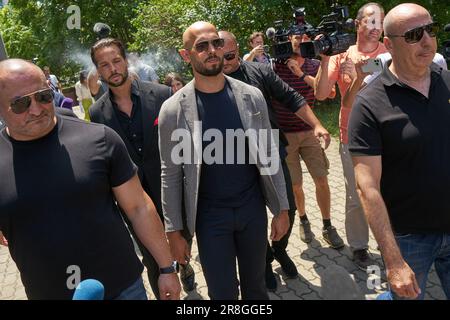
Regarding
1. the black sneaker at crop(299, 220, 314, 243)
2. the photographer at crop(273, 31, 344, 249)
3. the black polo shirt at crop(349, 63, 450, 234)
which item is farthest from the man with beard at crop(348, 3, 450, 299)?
the black sneaker at crop(299, 220, 314, 243)

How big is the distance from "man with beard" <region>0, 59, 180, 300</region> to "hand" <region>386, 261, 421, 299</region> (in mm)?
1396

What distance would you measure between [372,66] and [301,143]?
51.8 inches

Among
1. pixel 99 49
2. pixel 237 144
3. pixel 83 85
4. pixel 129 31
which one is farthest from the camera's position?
pixel 129 31

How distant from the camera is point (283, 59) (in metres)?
4.62

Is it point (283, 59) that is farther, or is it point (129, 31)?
point (129, 31)

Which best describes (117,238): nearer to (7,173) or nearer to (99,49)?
(7,173)

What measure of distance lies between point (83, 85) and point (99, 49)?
8432 mm

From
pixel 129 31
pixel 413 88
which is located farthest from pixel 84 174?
pixel 129 31

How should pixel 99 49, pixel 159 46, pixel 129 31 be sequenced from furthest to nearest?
pixel 129 31 → pixel 159 46 → pixel 99 49

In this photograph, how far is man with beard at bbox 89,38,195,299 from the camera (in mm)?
3609

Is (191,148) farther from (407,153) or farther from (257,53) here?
(257,53)
